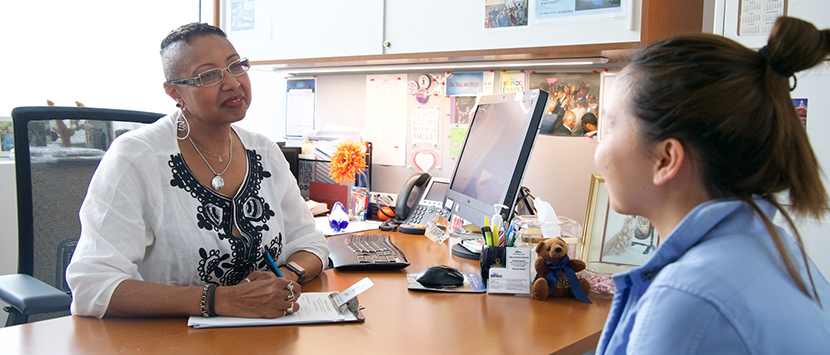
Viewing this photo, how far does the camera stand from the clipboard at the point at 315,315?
982 mm

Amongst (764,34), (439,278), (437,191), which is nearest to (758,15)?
(764,34)

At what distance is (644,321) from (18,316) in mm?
1235

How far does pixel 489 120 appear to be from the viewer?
1.65 metres

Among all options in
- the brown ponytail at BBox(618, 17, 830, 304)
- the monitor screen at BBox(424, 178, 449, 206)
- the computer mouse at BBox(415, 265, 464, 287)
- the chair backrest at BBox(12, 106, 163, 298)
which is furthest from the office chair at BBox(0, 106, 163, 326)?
the brown ponytail at BBox(618, 17, 830, 304)

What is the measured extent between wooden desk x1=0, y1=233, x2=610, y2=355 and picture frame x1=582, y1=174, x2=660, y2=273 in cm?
12

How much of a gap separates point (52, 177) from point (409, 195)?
1.05 meters

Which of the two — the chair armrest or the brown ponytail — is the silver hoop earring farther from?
the brown ponytail

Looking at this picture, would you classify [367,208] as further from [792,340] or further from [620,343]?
[792,340]

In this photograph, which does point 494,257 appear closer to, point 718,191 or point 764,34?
point 718,191

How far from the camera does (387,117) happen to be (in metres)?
2.21

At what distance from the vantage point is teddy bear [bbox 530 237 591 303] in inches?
45.6

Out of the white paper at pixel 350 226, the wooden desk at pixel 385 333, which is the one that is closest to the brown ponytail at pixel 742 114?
the wooden desk at pixel 385 333

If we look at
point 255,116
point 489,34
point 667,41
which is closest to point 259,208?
point 489,34

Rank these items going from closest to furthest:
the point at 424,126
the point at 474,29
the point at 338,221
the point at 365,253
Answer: the point at 365,253 → the point at 474,29 → the point at 338,221 → the point at 424,126
